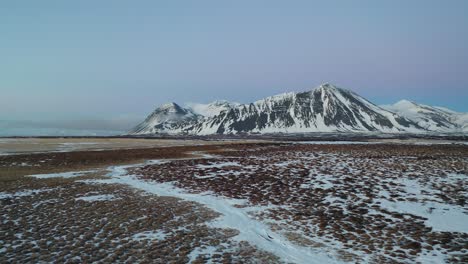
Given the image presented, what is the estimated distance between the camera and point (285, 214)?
55.6 feet

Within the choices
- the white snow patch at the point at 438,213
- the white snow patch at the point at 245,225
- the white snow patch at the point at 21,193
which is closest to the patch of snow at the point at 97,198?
the white snow patch at the point at 245,225

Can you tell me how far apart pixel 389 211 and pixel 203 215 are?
10286 millimetres

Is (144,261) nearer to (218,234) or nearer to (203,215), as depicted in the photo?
(218,234)

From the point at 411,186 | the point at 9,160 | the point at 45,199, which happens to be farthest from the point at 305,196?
the point at 9,160

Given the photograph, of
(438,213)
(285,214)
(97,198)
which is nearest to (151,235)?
(285,214)

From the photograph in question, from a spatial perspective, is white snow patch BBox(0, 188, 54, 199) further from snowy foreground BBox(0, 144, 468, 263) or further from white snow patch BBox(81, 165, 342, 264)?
white snow patch BBox(81, 165, 342, 264)

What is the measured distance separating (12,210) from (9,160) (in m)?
32.6

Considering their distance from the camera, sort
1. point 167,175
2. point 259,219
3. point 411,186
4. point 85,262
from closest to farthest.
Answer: point 85,262, point 259,219, point 411,186, point 167,175

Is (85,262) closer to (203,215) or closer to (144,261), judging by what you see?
(144,261)

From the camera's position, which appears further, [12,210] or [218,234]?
[12,210]

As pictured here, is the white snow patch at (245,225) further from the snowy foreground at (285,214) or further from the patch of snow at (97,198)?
the patch of snow at (97,198)

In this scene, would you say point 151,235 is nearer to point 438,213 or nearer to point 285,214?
point 285,214

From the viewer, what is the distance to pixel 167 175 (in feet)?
102

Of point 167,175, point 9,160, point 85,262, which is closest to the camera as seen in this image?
point 85,262
